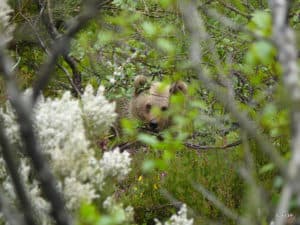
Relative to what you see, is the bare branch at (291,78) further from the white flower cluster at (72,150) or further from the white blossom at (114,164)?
the white blossom at (114,164)

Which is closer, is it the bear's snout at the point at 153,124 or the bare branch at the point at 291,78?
the bare branch at the point at 291,78

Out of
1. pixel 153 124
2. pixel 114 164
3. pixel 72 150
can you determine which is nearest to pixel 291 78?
pixel 72 150

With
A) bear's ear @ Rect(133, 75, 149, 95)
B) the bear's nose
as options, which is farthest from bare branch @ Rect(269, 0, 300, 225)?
the bear's nose

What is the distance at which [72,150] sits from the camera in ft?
8.58

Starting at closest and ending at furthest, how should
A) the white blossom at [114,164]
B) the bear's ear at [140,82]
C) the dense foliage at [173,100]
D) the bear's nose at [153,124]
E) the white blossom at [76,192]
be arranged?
the white blossom at [76,192] < the white blossom at [114,164] < the dense foliage at [173,100] < the bear's ear at [140,82] < the bear's nose at [153,124]

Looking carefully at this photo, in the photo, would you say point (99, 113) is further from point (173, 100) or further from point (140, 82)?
point (140, 82)

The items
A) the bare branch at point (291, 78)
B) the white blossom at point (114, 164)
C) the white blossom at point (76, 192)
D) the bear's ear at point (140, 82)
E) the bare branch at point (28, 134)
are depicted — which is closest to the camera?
the bare branch at point (291, 78)

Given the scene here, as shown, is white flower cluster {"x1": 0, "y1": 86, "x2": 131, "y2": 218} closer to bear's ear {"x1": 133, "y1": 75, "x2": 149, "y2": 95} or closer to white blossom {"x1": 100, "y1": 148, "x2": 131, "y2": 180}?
white blossom {"x1": 100, "y1": 148, "x2": 131, "y2": 180}

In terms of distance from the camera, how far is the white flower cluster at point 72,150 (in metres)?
2.62

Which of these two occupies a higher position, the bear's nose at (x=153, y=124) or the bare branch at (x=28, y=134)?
the bare branch at (x=28, y=134)

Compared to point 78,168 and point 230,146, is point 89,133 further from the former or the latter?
point 230,146

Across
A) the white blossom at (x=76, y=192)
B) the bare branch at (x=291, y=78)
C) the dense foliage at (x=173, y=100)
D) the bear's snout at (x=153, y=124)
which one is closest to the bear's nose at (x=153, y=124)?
the bear's snout at (x=153, y=124)

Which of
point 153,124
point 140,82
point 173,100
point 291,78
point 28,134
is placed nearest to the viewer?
point 291,78

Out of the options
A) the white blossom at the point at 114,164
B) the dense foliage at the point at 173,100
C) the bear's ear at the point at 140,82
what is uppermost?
the white blossom at the point at 114,164
